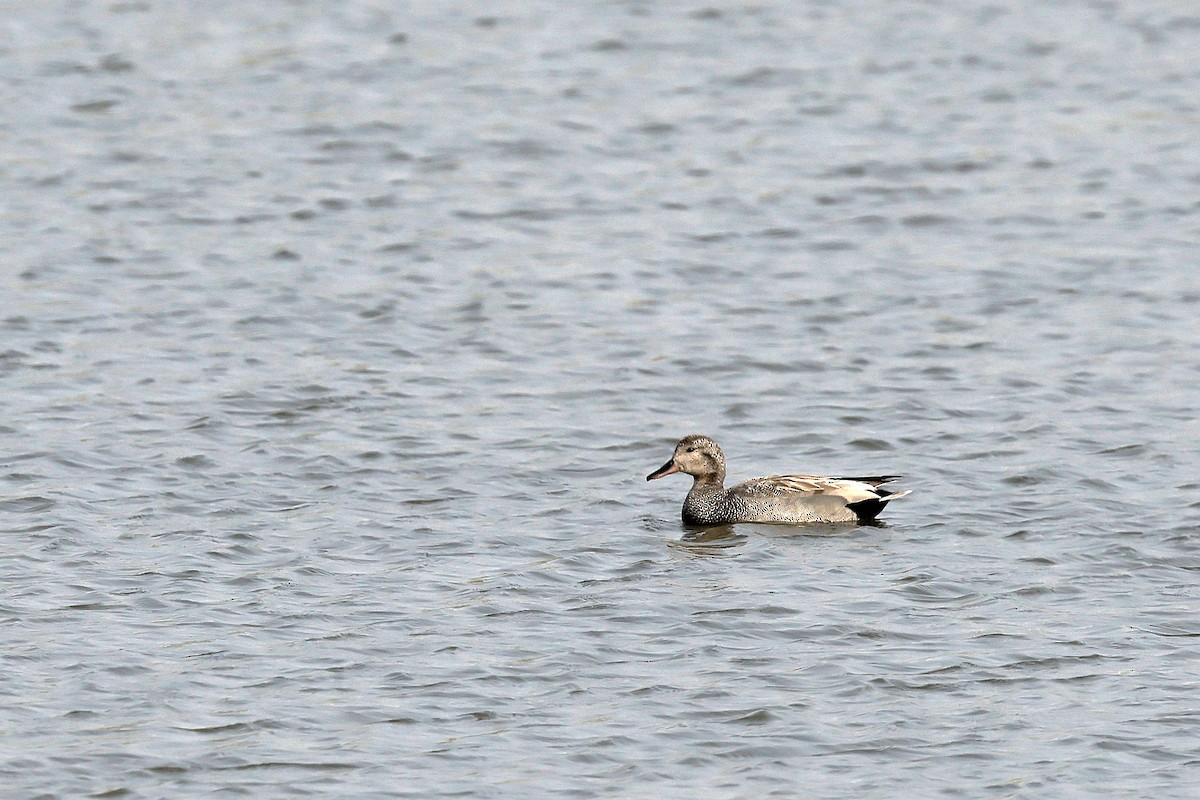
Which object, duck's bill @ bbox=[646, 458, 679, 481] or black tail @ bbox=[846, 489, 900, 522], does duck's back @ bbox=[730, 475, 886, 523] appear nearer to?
black tail @ bbox=[846, 489, 900, 522]

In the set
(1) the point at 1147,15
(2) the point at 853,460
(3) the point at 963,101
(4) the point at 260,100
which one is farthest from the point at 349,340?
(1) the point at 1147,15

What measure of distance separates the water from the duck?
0.22 metres

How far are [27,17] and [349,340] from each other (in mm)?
12097

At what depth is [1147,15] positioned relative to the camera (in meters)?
28.8

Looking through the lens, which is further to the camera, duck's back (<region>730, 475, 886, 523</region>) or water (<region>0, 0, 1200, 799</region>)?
duck's back (<region>730, 475, 886, 523</region>)

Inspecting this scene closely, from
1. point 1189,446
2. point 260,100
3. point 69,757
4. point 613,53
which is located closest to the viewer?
point 69,757

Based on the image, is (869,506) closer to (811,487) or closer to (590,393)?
(811,487)

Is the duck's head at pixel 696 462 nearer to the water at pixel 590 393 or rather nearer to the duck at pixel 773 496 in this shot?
the duck at pixel 773 496

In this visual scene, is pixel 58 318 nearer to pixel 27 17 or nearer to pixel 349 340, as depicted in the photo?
pixel 349 340

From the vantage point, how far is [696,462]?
1484 centimetres

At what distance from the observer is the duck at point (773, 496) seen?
14.4 metres

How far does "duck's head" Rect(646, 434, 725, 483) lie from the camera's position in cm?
1484

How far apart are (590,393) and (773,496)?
288 centimetres

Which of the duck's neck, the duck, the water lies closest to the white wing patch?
the duck
